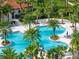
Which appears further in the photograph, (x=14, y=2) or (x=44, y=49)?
(x=14, y=2)

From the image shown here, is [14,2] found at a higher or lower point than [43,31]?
higher

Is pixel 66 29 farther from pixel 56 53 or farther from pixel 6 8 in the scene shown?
pixel 56 53

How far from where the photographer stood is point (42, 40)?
1989 inches

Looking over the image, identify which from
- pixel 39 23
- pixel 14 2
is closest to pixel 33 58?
pixel 39 23

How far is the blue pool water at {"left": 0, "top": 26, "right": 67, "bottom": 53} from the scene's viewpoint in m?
48.2

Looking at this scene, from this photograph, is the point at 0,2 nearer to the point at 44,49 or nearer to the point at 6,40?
the point at 6,40

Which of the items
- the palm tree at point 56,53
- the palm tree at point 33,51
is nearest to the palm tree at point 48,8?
the palm tree at point 56,53

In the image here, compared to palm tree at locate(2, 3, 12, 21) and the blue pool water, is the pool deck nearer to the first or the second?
the blue pool water

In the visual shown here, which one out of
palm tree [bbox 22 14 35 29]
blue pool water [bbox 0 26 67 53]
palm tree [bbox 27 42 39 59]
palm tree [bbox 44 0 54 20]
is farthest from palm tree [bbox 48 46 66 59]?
palm tree [bbox 44 0 54 20]

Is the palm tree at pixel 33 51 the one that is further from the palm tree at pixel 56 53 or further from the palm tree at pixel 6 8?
the palm tree at pixel 6 8

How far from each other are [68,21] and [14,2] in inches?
458

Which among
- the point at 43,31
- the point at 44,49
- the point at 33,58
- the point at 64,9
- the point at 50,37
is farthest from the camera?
the point at 64,9

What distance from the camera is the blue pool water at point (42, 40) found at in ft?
158

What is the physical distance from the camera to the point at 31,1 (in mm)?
57594
